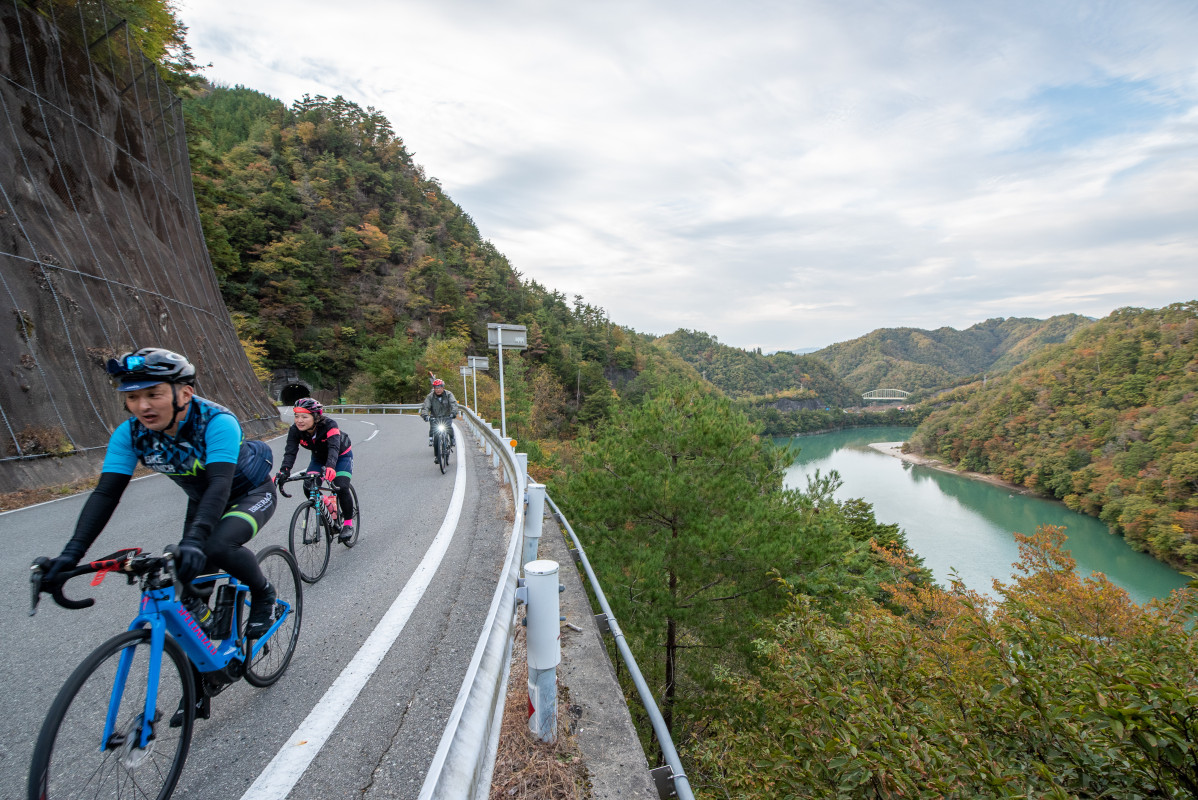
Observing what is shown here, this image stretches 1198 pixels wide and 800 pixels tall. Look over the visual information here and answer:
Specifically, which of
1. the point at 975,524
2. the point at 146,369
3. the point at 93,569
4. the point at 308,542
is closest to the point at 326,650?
the point at 308,542

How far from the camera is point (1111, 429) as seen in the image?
200ft

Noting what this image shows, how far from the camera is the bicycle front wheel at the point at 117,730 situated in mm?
1636

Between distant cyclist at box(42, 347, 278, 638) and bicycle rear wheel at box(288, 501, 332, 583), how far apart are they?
143 cm

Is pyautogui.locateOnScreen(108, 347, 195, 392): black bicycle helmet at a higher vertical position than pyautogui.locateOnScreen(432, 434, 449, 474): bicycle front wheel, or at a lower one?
higher

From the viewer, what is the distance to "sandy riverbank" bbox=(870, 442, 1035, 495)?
66.0 m

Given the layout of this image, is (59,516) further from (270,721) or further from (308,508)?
(270,721)

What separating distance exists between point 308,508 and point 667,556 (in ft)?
27.8

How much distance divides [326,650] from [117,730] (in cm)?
131

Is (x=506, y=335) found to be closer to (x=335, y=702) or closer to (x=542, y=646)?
(x=335, y=702)

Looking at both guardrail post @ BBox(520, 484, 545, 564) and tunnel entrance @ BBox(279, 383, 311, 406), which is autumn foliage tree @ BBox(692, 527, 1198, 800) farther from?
tunnel entrance @ BBox(279, 383, 311, 406)

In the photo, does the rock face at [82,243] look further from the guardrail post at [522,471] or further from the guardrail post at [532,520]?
the guardrail post at [532,520]

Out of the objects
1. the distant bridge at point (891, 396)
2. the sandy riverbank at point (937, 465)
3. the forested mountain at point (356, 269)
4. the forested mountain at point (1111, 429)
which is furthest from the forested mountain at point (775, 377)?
the forested mountain at point (356, 269)

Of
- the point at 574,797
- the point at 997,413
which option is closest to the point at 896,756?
the point at 574,797

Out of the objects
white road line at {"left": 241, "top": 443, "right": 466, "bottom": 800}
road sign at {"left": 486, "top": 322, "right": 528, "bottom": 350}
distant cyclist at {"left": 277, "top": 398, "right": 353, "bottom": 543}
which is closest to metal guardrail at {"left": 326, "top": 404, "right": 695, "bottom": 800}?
white road line at {"left": 241, "top": 443, "right": 466, "bottom": 800}
